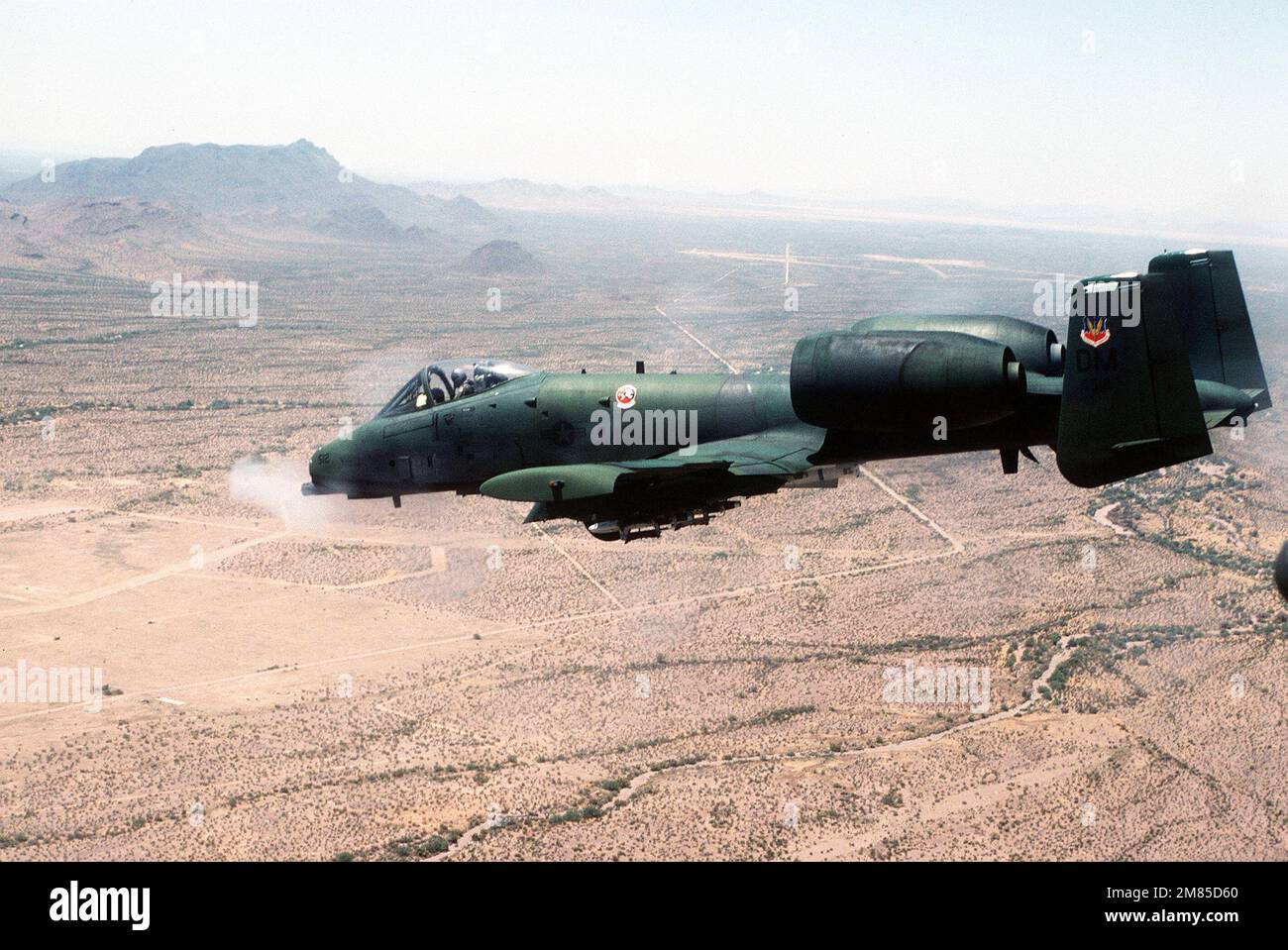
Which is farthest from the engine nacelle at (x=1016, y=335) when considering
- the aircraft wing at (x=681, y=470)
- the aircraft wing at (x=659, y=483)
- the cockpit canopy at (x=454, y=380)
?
the cockpit canopy at (x=454, y=380)

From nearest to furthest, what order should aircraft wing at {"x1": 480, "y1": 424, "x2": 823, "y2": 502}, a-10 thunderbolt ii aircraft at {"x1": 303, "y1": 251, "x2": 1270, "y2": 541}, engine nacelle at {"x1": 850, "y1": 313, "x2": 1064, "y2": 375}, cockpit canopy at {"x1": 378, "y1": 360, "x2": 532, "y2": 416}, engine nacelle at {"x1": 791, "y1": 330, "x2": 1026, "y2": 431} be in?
a-10 thunderbolt ii aircraft at {"x1": 303, "y1": 251, "x2": 1270, "y2": 541} → engine nacelle at {"x1": 791, "y1": 330, "x2": 1026, "y2": 431} → aircraft wing at {"x1": 480, "y1": 424, "x2": 823, "y2": 502} → engine nacelle at {"x1": 850, "y1": 313, "x2": 1064, "y2": 375} → cockpit canopy at {"x1": 378, "y1": 360, "x2": 532, "y2": 416}

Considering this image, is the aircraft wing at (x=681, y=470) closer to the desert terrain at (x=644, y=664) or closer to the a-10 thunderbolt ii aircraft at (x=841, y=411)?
the a-10 thunderbolt ii aircraft at (x=841, y=411)

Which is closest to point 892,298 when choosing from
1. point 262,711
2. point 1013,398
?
point 262,711

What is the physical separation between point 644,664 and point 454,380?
32574 mm

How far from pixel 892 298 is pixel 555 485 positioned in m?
131

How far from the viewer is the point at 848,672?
5756 cm

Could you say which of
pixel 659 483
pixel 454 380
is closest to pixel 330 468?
pixel 454 380

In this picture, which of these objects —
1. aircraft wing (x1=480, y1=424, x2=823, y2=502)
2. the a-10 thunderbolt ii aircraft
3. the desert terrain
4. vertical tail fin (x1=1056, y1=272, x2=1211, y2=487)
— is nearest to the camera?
vertical tail fin (x1=1056, y1=272, x2=1211, y2=487)

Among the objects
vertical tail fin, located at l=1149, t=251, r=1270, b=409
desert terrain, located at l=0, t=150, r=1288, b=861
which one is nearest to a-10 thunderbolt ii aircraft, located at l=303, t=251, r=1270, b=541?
vertical tail fin, located at l=1149, t=251, r=1270, b=409

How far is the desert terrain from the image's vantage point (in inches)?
1746

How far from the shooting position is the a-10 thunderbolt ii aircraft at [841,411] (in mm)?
19750

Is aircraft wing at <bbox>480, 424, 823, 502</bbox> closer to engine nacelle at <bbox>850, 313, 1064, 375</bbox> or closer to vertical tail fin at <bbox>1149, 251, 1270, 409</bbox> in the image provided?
engine nacelle at <bbox>850, 313, 1064, 375</bbox>

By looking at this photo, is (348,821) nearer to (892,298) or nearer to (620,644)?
(620,644)

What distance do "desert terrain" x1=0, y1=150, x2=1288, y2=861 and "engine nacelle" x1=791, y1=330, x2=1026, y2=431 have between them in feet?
23.5
